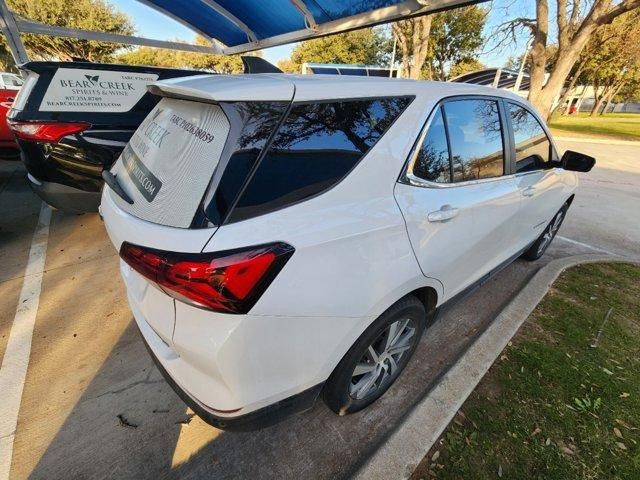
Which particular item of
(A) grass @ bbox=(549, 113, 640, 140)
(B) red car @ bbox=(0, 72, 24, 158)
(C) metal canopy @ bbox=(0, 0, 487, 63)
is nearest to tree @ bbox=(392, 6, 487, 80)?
(A) grass @ bbox=(549, 113, 640, 140)

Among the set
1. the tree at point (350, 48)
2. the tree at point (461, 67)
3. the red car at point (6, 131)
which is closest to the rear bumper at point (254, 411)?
the red car at point (6, 131)

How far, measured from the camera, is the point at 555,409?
6.77 ft

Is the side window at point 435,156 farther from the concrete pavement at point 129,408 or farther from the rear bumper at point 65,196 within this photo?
the rear bumper at point 65,196

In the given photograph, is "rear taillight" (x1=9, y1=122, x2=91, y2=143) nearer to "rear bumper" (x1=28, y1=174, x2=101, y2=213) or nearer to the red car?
"rear bumper" (x1=28, y1=174, x2=101, y2=213)

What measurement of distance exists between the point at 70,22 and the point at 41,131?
25.1 m

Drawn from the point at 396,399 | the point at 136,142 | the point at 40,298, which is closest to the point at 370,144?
the point at 136,142

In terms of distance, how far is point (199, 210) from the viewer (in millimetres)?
1215

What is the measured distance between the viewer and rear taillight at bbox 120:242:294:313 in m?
1.15

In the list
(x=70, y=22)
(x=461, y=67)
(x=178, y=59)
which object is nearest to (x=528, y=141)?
(x=70, y=22)

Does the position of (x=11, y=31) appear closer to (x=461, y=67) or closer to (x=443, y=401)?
(x=443, y=401)

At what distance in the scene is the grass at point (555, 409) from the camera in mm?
1761

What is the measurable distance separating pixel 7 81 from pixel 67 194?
11.7m

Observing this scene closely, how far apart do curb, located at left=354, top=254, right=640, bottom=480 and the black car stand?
366 centimetres

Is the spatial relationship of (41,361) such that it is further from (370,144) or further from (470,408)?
(470,408)
